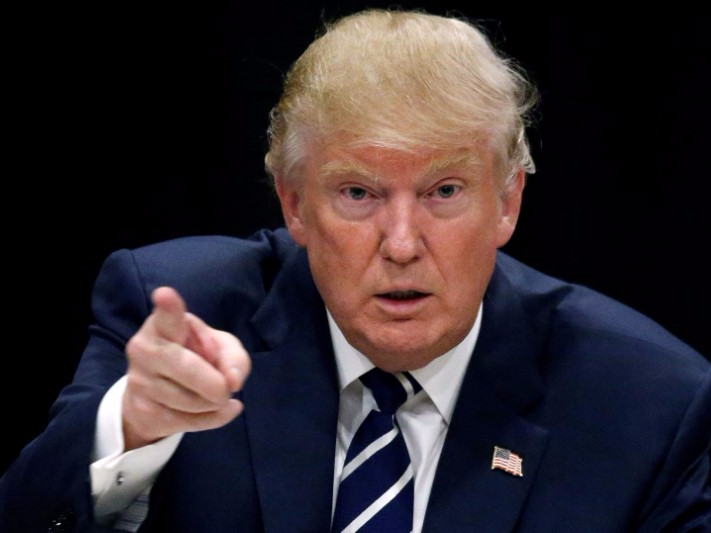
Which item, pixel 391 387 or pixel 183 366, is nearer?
pixel 183 366

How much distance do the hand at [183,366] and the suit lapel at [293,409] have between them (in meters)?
0.41

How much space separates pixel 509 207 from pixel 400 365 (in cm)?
37

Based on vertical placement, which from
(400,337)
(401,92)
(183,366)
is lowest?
(400,337)

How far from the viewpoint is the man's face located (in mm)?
2197

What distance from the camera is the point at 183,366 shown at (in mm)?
1738

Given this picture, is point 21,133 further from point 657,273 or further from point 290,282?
point 657,273

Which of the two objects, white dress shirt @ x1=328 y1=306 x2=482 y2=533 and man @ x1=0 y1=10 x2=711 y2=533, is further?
white dress shirt @ x1=328 y1=306 x2=482 y2=533

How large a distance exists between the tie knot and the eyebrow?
371mm

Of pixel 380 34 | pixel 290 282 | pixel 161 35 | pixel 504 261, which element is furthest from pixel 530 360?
pixel 161 35

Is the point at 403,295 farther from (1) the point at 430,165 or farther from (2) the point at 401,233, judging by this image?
(1) the point at 430,165

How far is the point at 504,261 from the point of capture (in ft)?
8.78

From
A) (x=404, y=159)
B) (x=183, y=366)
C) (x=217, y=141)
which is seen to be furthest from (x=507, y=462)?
(x=217, y=141)

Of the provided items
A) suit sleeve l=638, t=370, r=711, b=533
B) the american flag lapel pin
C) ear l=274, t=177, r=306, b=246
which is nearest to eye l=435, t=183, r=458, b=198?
ear l=274, t=177, r=306, b=246

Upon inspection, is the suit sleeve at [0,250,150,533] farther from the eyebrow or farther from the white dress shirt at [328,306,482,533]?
the eyebrow
